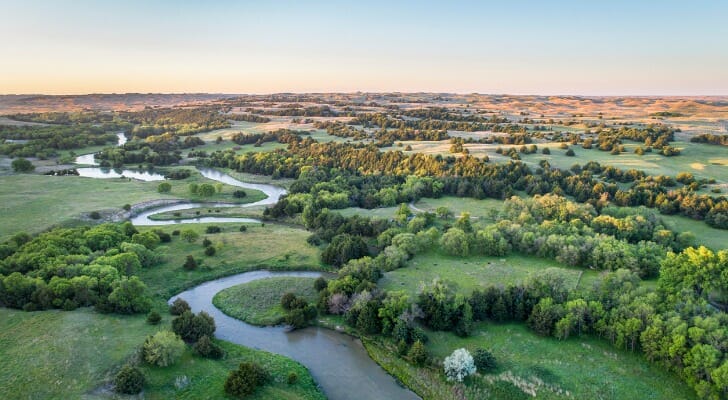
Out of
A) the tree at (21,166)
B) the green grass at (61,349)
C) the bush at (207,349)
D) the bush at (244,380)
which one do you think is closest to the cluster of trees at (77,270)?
the green grass at (61,349)

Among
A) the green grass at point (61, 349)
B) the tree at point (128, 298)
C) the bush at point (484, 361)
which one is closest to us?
the green grass at point (61, 349)

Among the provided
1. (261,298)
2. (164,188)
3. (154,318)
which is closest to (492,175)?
(261,298)

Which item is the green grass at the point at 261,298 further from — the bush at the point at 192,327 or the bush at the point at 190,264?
the bush at the point at 190,264

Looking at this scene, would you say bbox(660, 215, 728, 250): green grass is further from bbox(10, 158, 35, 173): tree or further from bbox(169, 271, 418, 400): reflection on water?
bbox(10, 158, 35, 173): tree

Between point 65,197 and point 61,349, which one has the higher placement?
point 65,197

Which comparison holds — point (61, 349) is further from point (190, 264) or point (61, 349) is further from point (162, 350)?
point (190, 264)

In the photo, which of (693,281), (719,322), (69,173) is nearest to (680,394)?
(719,322)

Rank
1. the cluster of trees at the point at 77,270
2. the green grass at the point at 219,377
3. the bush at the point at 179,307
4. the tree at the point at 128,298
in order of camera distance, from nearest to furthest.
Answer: the green grass at the point at 219,377
the cluster of trees at the point at 77,270
the tree at the point at 128,298
the bush at the point at 179,307
